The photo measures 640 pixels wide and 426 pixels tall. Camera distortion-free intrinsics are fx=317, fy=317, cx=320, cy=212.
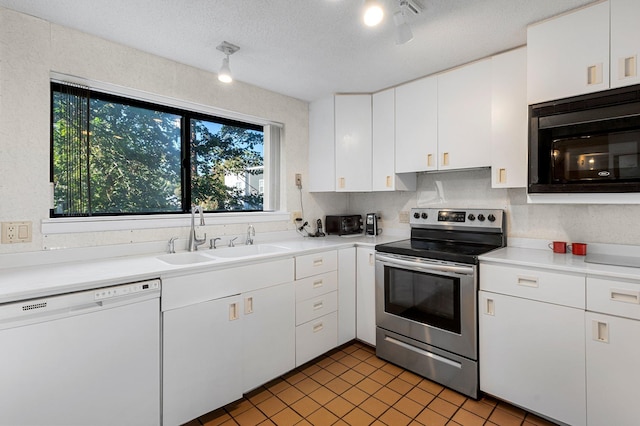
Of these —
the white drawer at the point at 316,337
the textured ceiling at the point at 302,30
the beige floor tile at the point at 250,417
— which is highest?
the textured ceiling at the point at 302,30

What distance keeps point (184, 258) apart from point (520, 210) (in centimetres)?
251

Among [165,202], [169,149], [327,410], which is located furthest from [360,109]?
[327,410]

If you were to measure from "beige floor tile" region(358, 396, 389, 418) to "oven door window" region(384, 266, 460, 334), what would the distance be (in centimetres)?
62

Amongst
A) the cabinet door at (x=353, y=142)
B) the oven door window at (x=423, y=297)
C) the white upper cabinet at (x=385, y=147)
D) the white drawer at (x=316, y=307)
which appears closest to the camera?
the oven door window at (x=423, y=297)

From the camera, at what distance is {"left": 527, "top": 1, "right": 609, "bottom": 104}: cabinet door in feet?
5.55

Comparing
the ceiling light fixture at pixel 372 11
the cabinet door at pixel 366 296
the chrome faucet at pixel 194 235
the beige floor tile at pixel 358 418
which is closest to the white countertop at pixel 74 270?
the chrome faucet at pixel 194 235

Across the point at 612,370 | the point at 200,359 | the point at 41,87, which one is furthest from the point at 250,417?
the point at 41,87

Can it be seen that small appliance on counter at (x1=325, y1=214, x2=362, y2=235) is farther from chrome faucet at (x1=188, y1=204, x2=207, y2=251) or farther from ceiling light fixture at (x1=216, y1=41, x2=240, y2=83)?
ceiling light fixture at (x1=216, y1=41, x2=240, y2=83)

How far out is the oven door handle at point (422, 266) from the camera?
6.79 feet

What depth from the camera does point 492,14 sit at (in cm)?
176

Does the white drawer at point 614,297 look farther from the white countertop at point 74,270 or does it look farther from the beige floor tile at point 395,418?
the white countertop at point 74,270

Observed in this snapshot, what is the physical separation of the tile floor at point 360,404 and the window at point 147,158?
4.90 feet

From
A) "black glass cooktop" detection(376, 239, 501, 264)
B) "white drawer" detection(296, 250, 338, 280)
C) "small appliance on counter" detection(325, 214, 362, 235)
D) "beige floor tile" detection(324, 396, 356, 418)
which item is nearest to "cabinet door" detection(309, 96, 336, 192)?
"small appliance on counter" detection(325, 214, 362, 235)

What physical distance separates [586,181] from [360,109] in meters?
1.84
